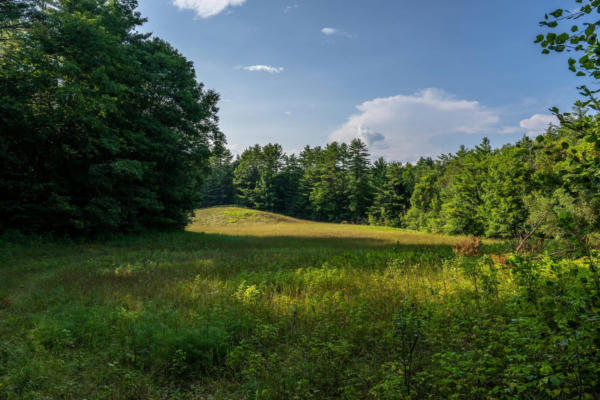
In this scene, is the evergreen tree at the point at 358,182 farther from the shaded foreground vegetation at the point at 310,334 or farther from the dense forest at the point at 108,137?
the shaded foreground vegetation at the point at 310,334

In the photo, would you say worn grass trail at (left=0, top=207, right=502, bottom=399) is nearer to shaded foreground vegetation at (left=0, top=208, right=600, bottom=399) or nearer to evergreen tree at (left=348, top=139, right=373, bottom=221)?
shaded foreground vegetation at (left=0, top=208, right=600, bottom=399)

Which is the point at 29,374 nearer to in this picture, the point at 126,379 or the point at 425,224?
the point at 126,379

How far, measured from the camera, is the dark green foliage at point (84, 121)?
14961 mm

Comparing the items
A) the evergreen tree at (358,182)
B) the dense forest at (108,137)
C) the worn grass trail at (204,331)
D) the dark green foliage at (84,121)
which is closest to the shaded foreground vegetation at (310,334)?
the worn grass trail at (204,331)

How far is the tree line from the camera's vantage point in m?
17.3

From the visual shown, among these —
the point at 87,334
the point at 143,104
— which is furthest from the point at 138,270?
the point at 143,104

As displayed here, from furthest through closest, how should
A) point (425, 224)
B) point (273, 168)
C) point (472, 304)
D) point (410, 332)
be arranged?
point (273, 168) < point (425, 224) < point (472, 304) < point (410, 332)

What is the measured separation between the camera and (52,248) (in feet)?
48.7

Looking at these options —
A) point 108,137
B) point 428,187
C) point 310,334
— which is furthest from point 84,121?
point 428,187

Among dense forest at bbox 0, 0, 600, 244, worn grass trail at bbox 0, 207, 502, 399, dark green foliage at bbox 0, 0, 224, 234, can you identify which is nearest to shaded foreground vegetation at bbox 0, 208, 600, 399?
worn grass trail at bbox 0, 207, 502, 399

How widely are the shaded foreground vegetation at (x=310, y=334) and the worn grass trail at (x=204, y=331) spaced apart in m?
0.03

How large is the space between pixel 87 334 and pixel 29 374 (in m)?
1.40

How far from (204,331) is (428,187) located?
168 ft

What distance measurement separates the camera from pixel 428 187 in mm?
50188
